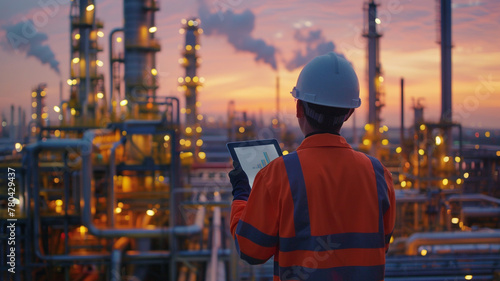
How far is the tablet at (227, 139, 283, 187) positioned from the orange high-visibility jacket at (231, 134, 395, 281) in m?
0.21

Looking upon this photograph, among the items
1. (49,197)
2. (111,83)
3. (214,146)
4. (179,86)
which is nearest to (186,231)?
(49,197)

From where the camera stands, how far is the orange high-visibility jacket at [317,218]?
136 cm

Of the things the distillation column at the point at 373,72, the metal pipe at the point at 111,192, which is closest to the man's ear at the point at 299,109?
the metal pipe at the point at 111,192

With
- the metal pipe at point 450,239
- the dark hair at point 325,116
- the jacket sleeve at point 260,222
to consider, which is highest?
the dark hair at point 325,116

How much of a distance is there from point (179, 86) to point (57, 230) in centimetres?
1222

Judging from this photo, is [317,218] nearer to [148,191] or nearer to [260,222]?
[260,222]

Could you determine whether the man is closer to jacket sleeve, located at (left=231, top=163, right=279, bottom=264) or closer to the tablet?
jacket sleeve, located at (left=231, top=163, right=279, bottom=264)

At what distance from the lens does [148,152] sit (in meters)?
10.0

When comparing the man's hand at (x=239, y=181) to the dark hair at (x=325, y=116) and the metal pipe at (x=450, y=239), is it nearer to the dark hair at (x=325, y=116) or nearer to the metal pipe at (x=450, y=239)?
the dark hair at (x=325, y=116)

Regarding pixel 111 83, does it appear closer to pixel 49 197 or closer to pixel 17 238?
pixel 49 197

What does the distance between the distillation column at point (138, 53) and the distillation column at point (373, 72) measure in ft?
27.1

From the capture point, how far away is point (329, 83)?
148 centimetres

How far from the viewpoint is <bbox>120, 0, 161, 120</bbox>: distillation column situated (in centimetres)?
1063

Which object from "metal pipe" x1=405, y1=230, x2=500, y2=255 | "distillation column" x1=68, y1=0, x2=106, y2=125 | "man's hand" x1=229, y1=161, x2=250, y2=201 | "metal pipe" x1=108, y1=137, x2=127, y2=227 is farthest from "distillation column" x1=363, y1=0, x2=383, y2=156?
"man's hand" x1=229, y1=161, x2=250, y2=201
